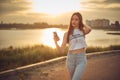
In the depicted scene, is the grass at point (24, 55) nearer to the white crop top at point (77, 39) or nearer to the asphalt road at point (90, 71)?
the asphalt road at point (90, 71)

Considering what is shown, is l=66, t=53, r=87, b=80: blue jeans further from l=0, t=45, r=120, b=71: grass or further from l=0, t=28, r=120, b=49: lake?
l=0, t=45, r=120, b=71: grass

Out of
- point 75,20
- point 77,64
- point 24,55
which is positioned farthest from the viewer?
point 24,55

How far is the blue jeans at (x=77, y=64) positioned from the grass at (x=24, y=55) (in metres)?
2.26

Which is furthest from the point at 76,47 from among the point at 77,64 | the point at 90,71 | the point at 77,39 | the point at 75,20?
the point at 90,71

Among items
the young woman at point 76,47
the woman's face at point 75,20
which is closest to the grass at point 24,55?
the young woman at point 76,47

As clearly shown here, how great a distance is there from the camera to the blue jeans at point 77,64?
593cm

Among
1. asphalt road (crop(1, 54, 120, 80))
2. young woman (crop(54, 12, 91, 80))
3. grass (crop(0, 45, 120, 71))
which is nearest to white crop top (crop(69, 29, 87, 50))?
young woman (crop(54, 12, 91, 80))

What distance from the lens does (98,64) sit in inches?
348

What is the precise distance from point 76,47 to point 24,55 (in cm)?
260

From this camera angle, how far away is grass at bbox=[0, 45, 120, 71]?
8109 mm

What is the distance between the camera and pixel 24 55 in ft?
27.6

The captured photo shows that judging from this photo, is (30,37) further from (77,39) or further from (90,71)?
(77,39)

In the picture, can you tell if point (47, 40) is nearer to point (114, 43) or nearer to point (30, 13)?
point (30, 13)

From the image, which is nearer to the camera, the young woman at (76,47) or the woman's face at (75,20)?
the young woman at (76,47)
